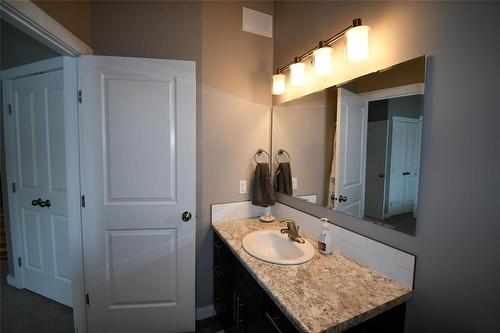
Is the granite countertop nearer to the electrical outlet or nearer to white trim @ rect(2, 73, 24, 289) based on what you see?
the electrical outlet

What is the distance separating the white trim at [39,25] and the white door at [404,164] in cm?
174

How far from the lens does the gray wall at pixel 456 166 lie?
728 millimetres

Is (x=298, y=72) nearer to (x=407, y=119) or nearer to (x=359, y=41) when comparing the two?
(x=359, y=41)

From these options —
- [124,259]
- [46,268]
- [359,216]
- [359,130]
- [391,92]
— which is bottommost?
[46,268]

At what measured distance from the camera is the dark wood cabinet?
898 mm

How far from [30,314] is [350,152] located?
2.85 m

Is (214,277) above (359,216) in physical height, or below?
below

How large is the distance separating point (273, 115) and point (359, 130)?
2.85 ft

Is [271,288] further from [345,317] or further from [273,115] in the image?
[273,115]

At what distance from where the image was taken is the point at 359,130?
1197 mm

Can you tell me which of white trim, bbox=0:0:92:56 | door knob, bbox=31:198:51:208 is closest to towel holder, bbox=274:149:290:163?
white trim, bbox=0:0:92:56

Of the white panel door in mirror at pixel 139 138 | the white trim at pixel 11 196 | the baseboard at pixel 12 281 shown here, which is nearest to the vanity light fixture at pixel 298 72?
the white panel door in mirror at pixel 139 138

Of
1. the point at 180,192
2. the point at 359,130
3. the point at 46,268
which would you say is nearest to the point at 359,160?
the point at 359,130

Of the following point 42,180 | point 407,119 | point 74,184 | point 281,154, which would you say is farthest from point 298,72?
point 42,180
